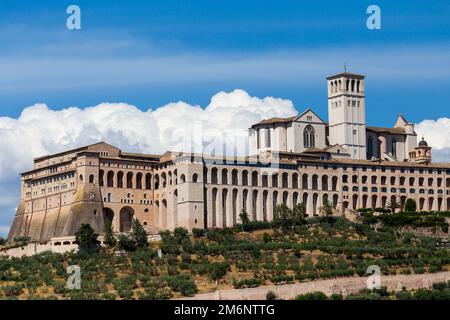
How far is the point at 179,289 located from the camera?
102312 mm

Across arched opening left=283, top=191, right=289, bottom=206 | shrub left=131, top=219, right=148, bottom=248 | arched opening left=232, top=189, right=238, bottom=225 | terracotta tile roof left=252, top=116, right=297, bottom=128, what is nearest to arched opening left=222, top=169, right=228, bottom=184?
arched opening left=232, top=189, right=238, bottom=225

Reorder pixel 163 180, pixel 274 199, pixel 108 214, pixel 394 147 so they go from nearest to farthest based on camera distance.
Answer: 1. pixel 108 214
2. pixel 163 180
3. pixel 274 199
4. pixel 394 147

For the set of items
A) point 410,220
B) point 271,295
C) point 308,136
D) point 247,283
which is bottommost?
point 271,295

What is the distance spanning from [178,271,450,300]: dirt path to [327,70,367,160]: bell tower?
40771 millimetres

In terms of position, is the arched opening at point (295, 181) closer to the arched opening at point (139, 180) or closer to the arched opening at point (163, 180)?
the arched opening at point (163, 180)

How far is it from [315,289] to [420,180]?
4725 cm

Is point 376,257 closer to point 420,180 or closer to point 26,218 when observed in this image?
point 420,180

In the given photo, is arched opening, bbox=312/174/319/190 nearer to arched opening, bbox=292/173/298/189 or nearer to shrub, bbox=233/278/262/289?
arched opening, bbox=292/173/298/189

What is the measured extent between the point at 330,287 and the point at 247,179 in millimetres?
35618

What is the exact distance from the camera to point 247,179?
449ft

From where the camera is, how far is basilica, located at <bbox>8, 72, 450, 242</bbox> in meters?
133

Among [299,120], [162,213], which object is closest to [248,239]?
[162,213]

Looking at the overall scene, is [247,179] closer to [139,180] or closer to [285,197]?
[285,197]

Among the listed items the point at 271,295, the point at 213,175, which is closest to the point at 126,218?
the point at 213,175
